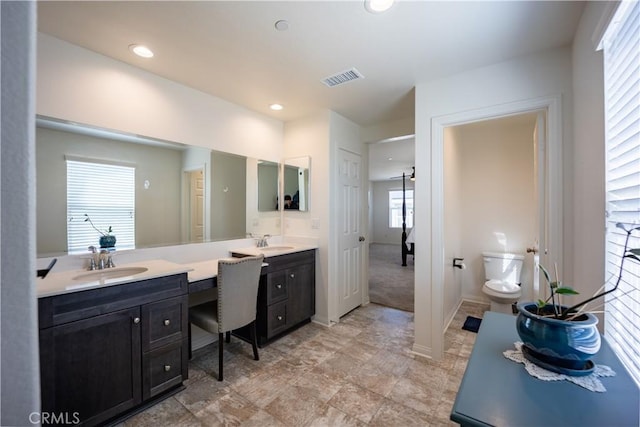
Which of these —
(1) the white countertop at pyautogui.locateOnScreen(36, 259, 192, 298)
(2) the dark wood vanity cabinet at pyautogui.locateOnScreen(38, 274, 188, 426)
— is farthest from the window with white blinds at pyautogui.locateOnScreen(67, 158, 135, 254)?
(2) the dark wood vanity cabinet at pyautogui.locateOnScreen(38, 274, 188, 426)

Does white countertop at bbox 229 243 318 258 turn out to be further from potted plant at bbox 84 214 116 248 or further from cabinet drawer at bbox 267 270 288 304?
potted plant at bbox 84 214 116 248

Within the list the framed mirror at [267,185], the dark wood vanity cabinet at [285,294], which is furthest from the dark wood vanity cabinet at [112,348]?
the framed mirror at [267,185]

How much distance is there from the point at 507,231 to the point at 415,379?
2.54m

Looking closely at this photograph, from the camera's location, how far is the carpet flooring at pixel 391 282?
3812 millimetres

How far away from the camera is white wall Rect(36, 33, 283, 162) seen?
176cm

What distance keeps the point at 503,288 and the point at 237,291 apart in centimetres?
283

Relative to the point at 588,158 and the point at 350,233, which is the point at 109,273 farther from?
the point at 588,158

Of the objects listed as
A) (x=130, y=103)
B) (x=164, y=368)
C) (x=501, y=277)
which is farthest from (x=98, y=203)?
(x=501, y=277)

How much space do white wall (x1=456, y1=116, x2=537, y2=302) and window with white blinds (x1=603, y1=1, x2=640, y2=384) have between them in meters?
2.48

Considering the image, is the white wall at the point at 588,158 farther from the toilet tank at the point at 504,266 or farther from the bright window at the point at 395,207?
the bright window at the point at 395,207

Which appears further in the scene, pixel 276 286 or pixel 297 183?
pixel 297 183

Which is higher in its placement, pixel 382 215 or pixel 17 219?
pixel 17 219

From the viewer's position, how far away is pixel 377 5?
1482mm

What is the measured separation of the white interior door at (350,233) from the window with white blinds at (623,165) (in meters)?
2.27
